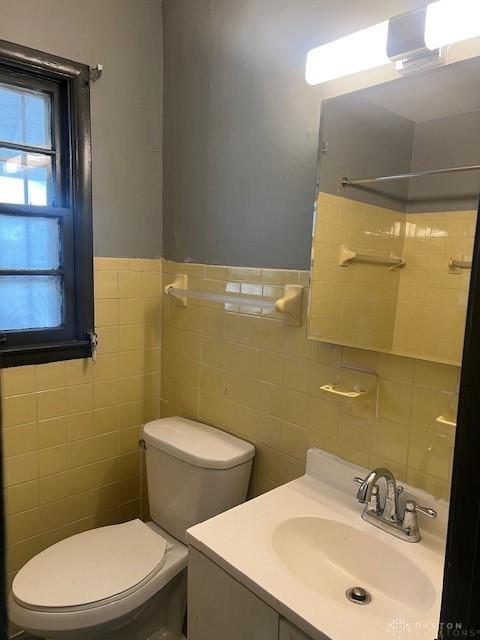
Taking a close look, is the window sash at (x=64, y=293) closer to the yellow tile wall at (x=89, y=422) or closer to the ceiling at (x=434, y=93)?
the yellow tile wall at (x=89, y=422)

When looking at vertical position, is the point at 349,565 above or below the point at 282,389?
below

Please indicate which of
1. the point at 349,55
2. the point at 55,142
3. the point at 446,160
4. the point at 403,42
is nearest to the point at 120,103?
the point at 55,142

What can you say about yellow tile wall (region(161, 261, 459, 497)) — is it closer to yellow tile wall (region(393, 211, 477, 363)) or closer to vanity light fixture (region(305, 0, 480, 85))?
yellow tile wall (region(393, 211, 477, 363))

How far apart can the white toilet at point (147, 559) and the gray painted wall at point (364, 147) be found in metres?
0.92

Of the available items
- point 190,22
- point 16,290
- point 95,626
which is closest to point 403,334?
point 95,626

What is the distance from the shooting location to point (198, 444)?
1.58 meters

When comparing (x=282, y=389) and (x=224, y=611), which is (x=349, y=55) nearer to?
(x=282, y=389)

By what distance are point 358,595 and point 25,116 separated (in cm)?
182

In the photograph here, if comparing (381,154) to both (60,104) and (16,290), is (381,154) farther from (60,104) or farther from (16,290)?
(16,290)

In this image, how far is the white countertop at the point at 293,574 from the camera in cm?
86

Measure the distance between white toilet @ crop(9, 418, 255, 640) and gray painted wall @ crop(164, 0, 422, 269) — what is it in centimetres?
67

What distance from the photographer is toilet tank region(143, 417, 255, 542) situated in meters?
1.50

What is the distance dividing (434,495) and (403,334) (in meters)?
0.41

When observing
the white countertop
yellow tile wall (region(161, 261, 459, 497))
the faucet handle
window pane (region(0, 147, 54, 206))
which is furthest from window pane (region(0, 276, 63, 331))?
the faucet handle
